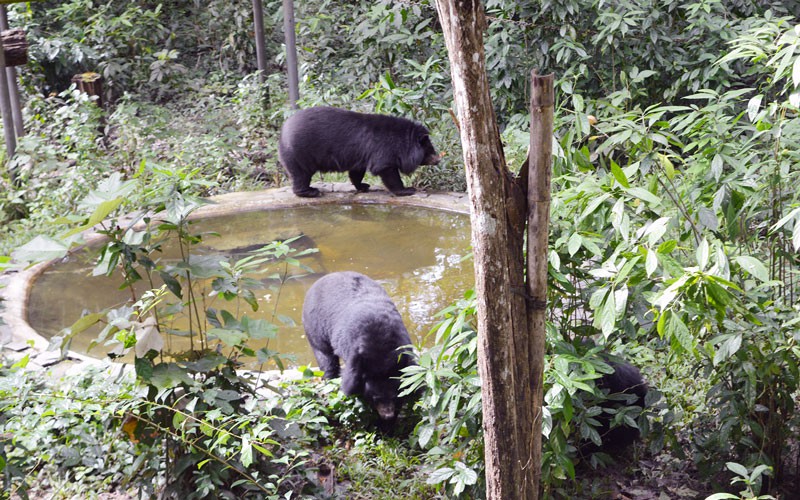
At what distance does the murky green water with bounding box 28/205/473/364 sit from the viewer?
5.49m

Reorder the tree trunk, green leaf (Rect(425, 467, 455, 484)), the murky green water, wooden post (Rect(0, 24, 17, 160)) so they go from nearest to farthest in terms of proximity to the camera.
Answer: the tree trunk
green leaf (Rect(425, 467, 455, 484))
the murky green water
wooden post (Rect(0, 24, 17, 160))

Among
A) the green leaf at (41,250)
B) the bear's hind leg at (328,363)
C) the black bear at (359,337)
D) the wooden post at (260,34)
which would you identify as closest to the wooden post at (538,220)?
the black bear at (359,337)

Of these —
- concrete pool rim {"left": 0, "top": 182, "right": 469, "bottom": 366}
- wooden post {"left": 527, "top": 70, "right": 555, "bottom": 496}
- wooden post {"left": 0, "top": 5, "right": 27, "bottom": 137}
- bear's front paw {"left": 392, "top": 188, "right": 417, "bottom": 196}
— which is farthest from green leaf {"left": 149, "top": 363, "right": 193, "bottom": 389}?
wooden post {"left": 0, "top": 5, "right": 27, "bottom": 137}

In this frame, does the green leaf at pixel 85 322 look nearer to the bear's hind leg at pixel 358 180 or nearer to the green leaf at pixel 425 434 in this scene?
the green leaf at pixel 425 434

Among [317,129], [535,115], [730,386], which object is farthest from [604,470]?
[317,129]

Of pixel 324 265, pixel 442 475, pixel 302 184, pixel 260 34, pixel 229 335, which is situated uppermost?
pixel 260 34

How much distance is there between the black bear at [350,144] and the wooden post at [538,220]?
18.3 ft

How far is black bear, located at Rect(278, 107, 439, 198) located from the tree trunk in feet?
18.3

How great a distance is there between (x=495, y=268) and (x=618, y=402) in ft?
5.13

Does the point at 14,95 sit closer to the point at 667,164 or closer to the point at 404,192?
the point at 404,192

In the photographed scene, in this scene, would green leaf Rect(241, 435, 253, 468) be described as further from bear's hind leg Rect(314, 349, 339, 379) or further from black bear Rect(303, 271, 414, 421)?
bear's hind leg Rect(314, 349, 339, 379)

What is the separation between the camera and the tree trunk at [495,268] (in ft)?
7.37

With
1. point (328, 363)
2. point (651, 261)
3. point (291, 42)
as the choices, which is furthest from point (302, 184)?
point (651, 261)

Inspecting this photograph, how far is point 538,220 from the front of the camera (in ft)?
7.88
